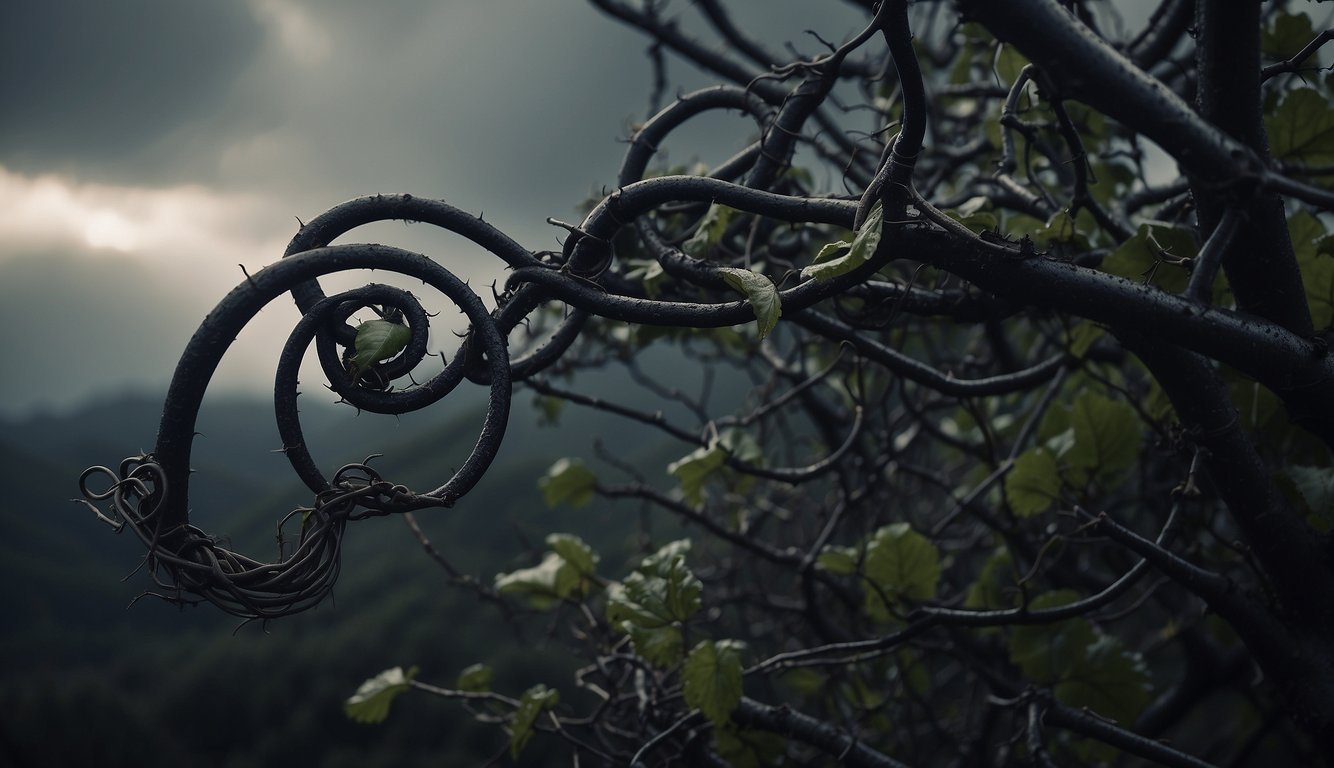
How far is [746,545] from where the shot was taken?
5.30 ft

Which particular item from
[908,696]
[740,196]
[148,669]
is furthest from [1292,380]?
[148,669]

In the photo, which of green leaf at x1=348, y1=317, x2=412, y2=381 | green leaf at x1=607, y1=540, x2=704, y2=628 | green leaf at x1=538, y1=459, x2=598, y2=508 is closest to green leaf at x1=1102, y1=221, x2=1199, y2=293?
green leaf at x1=607, y1=540, x2=704, y2=628

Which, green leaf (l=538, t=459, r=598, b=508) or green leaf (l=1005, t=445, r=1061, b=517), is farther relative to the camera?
green leaf (l=538, t=459, r=598, b=508)

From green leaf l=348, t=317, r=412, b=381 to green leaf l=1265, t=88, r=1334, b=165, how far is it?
1.25 metres

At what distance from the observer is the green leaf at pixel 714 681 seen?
3.70 feet

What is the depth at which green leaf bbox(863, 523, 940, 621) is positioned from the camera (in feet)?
4.27

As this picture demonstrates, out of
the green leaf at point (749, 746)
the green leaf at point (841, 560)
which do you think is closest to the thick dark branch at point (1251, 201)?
the green leaf at point (841, 560)

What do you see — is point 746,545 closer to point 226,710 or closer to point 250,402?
point 226,710

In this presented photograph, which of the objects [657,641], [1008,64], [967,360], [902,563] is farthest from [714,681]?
[1008,64]

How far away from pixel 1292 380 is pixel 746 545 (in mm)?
975

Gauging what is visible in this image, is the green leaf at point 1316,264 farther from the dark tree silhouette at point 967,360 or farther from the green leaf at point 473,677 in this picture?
the green leaf at point 473,677

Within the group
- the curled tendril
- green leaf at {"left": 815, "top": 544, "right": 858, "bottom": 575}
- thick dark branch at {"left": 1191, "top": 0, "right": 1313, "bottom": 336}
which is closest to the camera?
the curled tendril

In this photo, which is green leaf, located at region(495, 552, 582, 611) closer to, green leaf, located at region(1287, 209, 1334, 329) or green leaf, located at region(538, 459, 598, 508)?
green leaf, located at region(538, 459, 598, 508)

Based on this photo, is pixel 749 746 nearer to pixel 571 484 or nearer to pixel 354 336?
pixel 571 484
